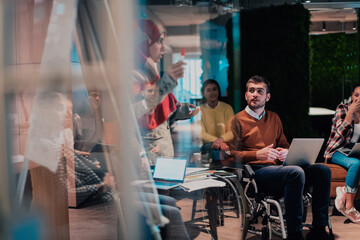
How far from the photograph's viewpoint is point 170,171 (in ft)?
7.77

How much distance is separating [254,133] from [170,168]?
47.1 inches

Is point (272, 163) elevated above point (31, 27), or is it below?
below

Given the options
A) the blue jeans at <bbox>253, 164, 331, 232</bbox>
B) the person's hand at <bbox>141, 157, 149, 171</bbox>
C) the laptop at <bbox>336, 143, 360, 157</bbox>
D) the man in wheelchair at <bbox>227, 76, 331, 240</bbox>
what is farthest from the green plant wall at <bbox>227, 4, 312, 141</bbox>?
the person's hand at <bbox>141, 157, 149, 171</bbox>

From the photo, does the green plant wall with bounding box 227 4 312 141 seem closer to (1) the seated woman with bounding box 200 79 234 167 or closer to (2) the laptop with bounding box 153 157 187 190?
(1) the seated woman with bounding box 200 79 234 167

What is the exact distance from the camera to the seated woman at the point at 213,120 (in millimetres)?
2982

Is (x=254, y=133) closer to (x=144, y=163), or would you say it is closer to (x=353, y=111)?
(x=353, y=111)

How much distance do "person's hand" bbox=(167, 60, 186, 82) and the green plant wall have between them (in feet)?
7.68

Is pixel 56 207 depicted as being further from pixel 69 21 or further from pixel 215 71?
pixel 215 71

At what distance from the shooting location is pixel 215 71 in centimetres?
327

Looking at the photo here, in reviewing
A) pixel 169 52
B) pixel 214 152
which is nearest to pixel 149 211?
pixel 169 52

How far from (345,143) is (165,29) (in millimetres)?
2579

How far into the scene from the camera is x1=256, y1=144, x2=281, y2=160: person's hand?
318 centimetres

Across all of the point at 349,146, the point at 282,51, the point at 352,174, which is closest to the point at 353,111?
the point at 349,146

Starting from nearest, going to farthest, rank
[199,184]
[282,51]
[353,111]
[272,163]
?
[199,184] → [272,163] → [353,111] → [282,51]
